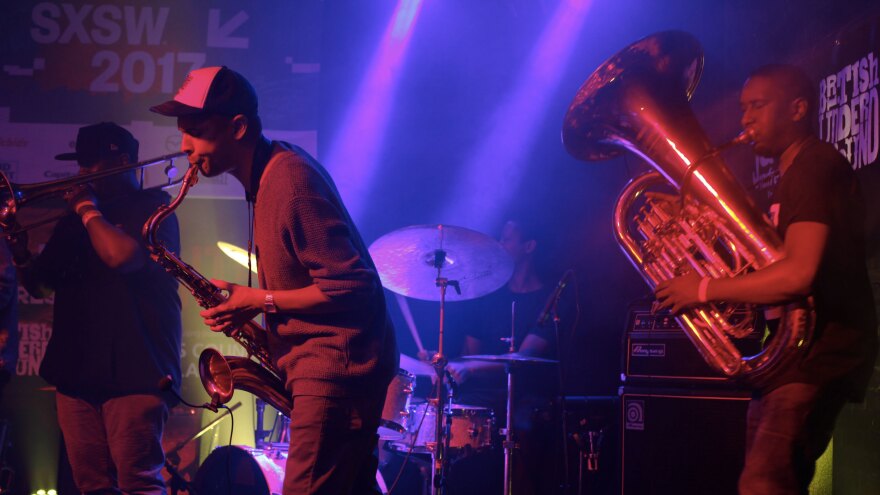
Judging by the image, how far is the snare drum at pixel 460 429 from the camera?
5.89 m

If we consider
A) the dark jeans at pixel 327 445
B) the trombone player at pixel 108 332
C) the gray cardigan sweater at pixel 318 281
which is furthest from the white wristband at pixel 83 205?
the dark jeans at pixel 327 445

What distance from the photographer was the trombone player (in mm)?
3859

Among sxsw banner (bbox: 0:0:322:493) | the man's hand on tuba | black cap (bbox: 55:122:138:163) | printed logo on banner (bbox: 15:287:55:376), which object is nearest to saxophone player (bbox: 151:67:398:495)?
the man's hand on tuba

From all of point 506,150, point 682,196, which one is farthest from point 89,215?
point 506,150

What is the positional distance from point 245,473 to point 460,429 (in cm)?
161

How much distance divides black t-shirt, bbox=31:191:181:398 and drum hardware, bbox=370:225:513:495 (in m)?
1.86

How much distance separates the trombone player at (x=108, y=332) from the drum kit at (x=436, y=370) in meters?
1.55

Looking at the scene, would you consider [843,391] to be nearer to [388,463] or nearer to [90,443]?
[90,443]

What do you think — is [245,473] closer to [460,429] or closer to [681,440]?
[460,429]

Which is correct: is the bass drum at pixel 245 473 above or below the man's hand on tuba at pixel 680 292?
below

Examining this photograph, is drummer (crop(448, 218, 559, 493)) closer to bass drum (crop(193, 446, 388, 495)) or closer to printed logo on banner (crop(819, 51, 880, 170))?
bass drum (crop(193, 446, 388, 495))

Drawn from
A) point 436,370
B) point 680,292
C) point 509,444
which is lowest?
point 509,444

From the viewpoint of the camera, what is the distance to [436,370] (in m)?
5.70

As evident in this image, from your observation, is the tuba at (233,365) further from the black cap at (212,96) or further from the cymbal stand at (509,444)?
the cymbal stand at (509,444)
